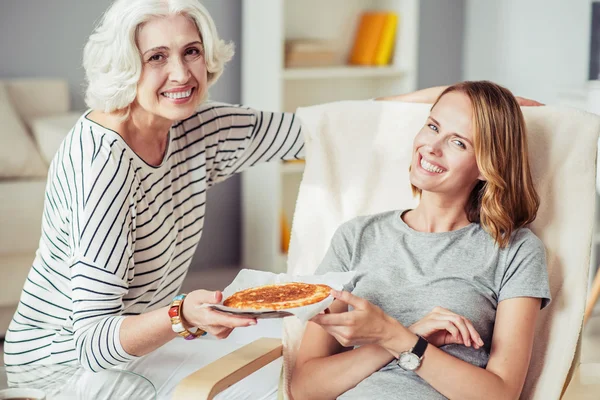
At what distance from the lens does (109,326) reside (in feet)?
5.00

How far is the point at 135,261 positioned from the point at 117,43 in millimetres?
459

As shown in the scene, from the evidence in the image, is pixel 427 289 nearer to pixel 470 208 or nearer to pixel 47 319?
pixel 470 208

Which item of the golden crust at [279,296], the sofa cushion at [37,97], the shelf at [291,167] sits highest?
the sofa cushion at [37,97]

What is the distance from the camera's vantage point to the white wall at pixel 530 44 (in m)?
4.09

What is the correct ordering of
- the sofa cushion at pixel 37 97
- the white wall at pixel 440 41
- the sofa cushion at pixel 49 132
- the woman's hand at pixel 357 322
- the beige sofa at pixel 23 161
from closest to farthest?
the woman's hand at pixel 357 322 → the beige sofa at pixel 23 161 → the sofa cushion at pixel 49 132 → the sofa cushion at pixel 37 97 → the white wall at pixel 440 41

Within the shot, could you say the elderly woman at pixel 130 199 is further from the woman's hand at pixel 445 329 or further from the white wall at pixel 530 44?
the white wall at pixel 530 44

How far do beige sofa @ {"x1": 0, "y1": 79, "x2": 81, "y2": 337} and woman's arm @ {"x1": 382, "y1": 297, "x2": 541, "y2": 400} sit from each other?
2.01 metres

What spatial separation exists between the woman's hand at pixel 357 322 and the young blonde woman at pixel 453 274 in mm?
33

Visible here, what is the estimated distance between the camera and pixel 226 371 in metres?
1.49

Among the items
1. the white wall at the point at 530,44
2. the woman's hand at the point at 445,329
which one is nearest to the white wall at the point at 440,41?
the white wall at the point at 530,44

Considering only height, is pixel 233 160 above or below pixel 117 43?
below

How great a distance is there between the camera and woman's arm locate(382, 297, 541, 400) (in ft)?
4.57

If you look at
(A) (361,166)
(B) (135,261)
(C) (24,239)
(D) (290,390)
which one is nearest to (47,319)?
(B) (135,261)

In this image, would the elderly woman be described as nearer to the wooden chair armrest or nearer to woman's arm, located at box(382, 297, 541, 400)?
the wooden chair armrest
